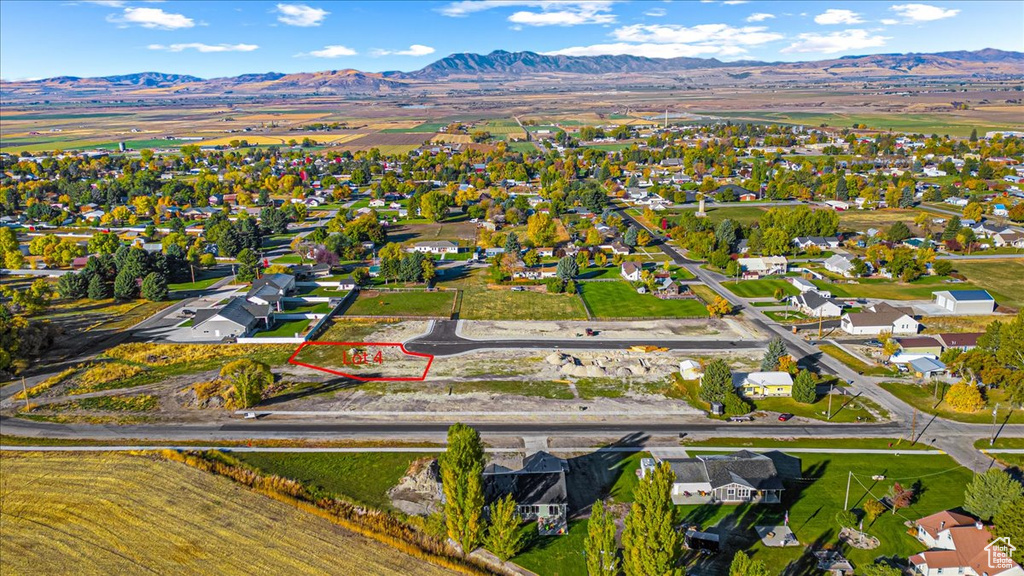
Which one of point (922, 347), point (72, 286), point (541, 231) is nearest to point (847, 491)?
point (922, 347)

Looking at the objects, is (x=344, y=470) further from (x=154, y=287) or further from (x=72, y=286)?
(x=72, y=286)

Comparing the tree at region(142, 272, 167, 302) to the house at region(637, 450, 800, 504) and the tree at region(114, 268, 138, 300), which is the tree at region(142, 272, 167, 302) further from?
the house at region(637, 450, 800, 504)

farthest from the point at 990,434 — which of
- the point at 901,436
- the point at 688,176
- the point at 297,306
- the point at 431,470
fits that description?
the point at 688,176

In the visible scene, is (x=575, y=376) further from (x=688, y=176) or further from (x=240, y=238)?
(x=688, y=176)

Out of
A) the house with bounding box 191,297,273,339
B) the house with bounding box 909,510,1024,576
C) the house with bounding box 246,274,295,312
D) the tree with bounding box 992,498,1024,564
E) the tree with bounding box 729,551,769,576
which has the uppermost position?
the house with bounding box 246,274,295,312

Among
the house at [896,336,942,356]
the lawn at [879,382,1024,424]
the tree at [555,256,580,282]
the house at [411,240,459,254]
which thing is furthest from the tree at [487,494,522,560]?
the house at [411,240,459,254]
